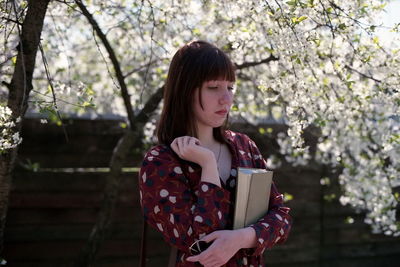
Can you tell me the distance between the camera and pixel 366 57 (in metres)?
2.73

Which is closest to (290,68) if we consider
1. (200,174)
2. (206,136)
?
(206,136)

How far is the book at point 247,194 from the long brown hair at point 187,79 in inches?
9.8

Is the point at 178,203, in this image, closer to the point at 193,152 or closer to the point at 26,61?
the point at 193,152

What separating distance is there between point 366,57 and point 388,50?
0.50 m

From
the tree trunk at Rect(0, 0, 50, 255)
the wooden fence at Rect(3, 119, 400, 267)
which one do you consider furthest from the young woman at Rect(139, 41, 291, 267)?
the wooden fence at Rect(3, 119, 400, 267)

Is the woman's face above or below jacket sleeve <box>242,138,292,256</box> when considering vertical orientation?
above

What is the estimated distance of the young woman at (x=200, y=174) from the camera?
155 centimetres

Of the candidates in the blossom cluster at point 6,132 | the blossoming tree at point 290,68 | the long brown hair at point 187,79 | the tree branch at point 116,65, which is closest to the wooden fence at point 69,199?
the blossoming tree at point 290,68

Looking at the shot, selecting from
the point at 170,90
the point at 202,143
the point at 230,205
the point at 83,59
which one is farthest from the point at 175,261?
the point at 83,59

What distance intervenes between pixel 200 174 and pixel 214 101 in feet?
0.72

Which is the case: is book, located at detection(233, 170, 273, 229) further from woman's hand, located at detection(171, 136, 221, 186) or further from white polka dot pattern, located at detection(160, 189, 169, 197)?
white polka dot pattern, located at detection(160, 189, 169, 197)

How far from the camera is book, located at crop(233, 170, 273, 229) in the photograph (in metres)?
1.60

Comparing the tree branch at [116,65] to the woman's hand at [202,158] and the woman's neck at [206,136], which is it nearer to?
the woman's neck at [206,136]

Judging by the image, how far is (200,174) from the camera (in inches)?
66.0
